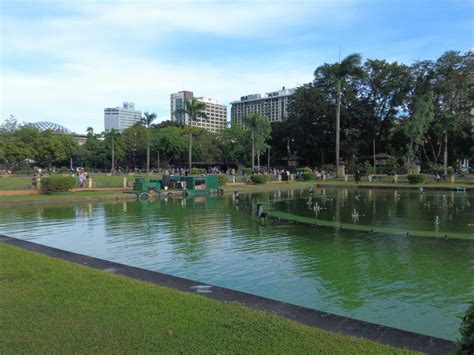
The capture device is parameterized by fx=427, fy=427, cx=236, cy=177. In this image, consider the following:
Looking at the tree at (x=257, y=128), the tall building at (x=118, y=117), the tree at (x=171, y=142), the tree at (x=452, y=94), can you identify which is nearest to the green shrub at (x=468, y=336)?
the tree at (x=257, y=128)

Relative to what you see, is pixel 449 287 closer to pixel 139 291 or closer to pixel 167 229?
pixel 139 291

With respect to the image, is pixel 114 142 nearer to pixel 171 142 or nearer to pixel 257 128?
pixel 171 142

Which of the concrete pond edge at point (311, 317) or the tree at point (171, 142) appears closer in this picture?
the concrete pond edge at point (311, 317)

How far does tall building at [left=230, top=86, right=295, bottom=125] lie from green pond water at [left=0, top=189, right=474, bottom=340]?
10283 cm

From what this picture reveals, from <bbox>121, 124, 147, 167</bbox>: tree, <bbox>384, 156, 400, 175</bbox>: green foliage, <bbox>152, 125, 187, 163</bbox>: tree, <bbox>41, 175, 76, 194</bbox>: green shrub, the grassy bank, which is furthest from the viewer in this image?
<bbox>121, 124, 147, 167</bbox>: tree

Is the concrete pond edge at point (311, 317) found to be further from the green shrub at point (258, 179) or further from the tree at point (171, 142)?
the tree at point (171, 142)

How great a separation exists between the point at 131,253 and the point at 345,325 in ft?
26.0

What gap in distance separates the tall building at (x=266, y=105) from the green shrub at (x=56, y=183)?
92.4 meters

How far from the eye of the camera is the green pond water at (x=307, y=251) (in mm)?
7910

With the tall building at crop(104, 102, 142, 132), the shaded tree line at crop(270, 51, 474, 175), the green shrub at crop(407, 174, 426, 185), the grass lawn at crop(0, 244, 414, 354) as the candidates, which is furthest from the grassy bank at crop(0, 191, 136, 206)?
the tall building at crop(104, 102, 142, 132)

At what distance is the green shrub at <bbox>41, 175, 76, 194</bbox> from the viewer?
3009cm

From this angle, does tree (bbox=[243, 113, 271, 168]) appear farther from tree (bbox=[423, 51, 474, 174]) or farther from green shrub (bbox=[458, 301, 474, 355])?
green shrub (bbox=[458, 301, 474, 355])

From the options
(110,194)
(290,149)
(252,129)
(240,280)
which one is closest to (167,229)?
(240,280)

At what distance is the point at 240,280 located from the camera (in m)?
9.27
